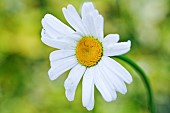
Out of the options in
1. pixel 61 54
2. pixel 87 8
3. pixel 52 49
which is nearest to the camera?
pixel 87 8

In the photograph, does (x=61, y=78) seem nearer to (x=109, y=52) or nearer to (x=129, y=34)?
(x=129, y=34)

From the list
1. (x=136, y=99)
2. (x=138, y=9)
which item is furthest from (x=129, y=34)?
(x=136, y=99)

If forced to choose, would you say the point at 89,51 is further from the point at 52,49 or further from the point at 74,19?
the point at 52,49

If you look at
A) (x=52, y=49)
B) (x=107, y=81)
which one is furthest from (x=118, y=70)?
(x=52, y=49)

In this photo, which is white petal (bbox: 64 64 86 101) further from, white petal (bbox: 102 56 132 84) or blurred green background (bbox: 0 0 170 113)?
blurred green background (bbox: 0 0 170 113)

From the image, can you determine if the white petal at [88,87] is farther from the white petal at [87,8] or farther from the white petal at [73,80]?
the white petal at [87,8]

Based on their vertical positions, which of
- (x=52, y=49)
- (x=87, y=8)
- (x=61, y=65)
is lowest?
(x=52, y=49)

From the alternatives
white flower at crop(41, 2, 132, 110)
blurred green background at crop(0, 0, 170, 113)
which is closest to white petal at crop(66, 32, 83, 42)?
white flower at crop(41, 2, 132, 110)

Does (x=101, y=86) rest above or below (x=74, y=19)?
below
